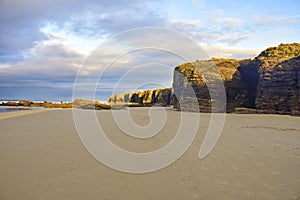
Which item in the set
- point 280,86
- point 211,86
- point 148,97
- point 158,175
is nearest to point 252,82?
point 280,86

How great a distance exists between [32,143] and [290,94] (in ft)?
47.1

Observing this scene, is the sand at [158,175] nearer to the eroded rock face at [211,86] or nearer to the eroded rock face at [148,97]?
the eroded rock face at [211,86]

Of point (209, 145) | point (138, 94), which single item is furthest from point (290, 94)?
point (138, 94)

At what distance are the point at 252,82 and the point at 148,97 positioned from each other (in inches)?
1185

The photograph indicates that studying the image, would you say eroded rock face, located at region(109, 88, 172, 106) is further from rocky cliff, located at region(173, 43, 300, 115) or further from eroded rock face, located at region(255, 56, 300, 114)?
eroded rock face, located at region(255, 56, 300, 114)

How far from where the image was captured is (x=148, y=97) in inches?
1829

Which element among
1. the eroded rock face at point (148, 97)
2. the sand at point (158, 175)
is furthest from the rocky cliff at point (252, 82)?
the eroded rock face at point (148, 97)

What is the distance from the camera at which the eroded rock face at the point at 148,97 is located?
40.2m

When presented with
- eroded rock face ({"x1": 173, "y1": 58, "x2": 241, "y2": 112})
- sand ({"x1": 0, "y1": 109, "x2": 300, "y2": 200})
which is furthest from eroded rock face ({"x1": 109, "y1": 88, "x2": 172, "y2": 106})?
sand ({"x1": 0, "y1": 109, "x2": 300, "y2": 200})

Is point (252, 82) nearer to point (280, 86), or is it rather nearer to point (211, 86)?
point (280, 86)

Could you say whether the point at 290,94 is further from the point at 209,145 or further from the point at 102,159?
the point at 102,159

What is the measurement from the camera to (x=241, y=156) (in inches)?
175

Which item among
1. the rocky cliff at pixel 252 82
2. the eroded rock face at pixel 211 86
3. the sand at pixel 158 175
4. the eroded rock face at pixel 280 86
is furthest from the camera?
the eroded rock face at pixel 211 86

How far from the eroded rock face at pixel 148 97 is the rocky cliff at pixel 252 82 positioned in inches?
704
